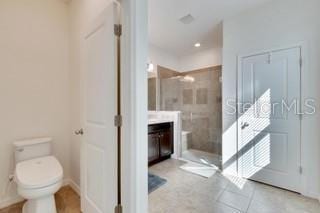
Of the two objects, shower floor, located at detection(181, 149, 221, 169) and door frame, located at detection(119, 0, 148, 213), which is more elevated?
door frame, located at detection(119, 0, 148, 213)

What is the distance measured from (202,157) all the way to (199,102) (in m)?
1.36

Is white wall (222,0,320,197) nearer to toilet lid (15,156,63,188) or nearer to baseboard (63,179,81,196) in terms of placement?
baseboard (63,179,81,196)

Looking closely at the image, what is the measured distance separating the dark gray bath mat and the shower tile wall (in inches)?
71.0

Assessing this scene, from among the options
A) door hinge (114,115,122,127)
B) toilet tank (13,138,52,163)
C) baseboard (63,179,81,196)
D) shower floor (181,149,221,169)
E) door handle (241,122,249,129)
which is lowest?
shower floor (181,149,221,169)

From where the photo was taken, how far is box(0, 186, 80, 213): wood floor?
172cm

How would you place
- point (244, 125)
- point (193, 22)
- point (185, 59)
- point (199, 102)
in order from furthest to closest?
point (185, 59)
point (199, 102)
point (193, 22)
point (244, 125)

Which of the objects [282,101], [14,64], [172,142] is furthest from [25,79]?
[282,101]

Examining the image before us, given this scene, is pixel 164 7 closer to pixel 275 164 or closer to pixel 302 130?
pixel 302 130

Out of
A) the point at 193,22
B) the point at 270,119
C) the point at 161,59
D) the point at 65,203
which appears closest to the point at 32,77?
the point at 65,203

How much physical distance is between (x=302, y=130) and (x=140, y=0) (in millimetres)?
2428

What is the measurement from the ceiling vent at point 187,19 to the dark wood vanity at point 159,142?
1897mm

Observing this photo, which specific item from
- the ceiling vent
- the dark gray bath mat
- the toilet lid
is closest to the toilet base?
the toilet lid

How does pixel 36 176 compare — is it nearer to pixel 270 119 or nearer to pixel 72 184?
pixel 72 184

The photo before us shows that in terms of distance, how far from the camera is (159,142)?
313 centimetres
